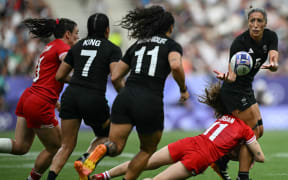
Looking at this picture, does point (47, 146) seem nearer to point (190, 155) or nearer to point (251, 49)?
point (190, 155)

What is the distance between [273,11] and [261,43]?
15.1 metres

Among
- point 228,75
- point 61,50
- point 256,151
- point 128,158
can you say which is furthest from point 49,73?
point 128,158

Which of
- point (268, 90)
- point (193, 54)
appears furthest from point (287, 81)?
point (193, 54)

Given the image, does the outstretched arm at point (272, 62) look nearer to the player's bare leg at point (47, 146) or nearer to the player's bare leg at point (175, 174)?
the player's bare leg at point (175, 174)

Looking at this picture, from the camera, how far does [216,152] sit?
19.0 feet

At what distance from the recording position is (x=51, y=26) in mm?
6988

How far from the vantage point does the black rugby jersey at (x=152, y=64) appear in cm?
539

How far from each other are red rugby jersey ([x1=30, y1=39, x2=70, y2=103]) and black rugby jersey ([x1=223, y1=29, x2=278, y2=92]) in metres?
2.23

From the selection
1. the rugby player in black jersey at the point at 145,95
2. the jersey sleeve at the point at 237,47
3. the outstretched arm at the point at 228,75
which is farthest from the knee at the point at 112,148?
the jersey sleeve at the point at 237,47

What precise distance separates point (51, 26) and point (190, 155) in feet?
9.19

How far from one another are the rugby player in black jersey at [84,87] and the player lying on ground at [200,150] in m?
0.59

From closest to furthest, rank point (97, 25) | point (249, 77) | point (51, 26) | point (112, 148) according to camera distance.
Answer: point (112, 148), point (97, 25), point (249, 77), point (51, 26)

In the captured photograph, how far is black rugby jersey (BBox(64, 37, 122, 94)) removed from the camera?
6.07 meters

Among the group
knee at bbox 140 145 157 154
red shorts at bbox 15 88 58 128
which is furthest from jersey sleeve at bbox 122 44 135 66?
red shorts at bbox 15 88 58 128
